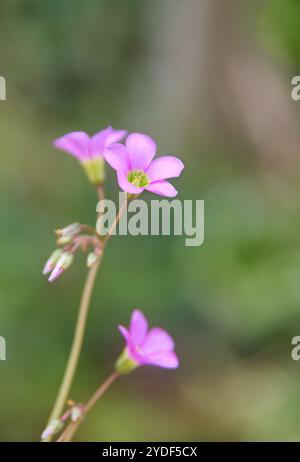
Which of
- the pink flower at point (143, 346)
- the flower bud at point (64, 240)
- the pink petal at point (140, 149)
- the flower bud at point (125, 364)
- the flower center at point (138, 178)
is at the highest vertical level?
the pink petal at point (140, 149)

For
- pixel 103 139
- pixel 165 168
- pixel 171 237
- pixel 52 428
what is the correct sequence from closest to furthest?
pixel 52 428, pixel 165 168, pixel 103 139, pixel 171 237

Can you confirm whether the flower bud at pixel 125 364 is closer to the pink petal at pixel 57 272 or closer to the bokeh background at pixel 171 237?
the pink petal at pixel 57 272

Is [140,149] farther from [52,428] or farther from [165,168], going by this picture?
[52,428]

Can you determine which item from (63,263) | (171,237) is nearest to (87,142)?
(63,263)

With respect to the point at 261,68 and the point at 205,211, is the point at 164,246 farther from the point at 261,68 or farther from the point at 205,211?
the point at 261,68

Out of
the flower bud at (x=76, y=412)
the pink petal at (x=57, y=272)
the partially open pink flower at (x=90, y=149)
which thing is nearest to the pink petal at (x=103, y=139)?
the partially open pink flower at (x=90, y=149)
